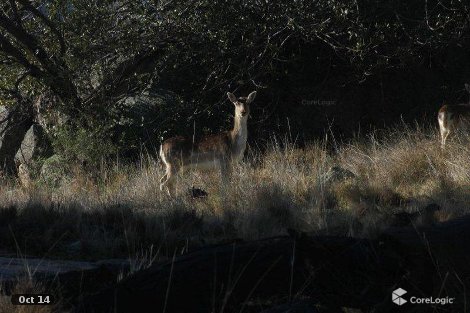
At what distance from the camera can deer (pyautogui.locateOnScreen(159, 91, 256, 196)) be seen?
14.5 metres

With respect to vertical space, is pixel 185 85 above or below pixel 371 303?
above

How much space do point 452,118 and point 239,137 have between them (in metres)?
4.44

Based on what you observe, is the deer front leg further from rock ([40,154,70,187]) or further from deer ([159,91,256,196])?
rock ([40,154,70,187])

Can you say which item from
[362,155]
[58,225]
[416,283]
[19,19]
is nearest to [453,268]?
[416,283]

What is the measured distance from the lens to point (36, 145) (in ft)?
61.0

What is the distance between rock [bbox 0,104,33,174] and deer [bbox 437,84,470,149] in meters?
9.38

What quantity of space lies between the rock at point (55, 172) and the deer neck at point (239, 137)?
361 cm

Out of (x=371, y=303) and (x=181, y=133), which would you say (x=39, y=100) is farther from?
(x=371, y=303)

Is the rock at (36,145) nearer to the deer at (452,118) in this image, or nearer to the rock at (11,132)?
the rock at (11,132)

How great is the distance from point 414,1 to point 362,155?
4780 mm

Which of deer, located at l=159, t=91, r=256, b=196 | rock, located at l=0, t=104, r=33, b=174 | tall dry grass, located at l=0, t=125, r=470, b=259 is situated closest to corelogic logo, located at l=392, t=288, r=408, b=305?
tall dry grass, located at l=0, t=125, r=470, b=259

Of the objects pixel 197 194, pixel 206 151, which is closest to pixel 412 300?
pixel 197 194

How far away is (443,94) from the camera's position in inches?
744
